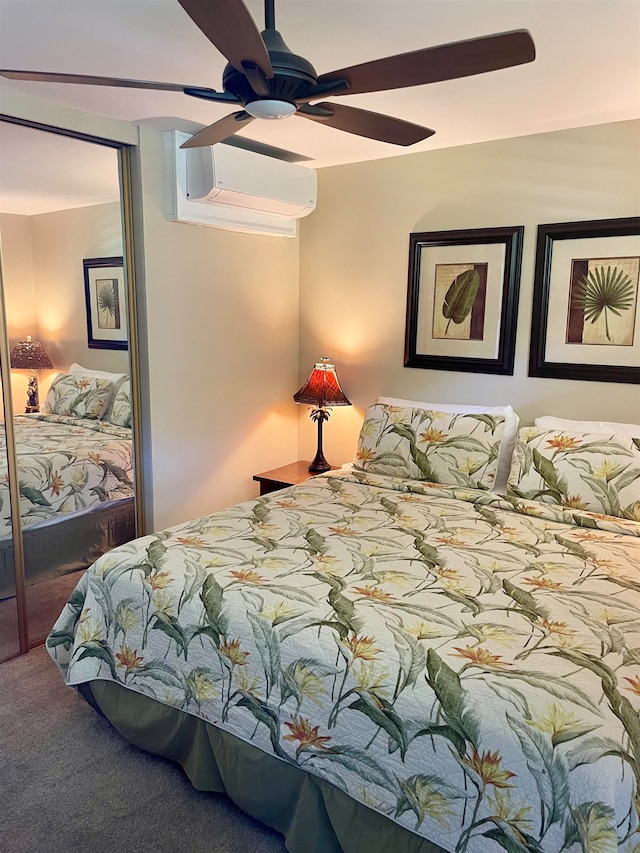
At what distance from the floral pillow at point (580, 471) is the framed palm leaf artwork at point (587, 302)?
1.40ft

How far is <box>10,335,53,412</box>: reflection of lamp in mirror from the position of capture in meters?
2.60

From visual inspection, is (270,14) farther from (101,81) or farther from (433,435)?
(433,435)

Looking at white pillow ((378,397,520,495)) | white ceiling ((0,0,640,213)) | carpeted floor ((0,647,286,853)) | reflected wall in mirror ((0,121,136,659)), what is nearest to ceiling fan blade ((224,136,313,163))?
white ceiling ((0,0,640,213))

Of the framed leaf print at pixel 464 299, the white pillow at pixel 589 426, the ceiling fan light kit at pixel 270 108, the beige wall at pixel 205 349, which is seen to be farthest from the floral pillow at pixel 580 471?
the ceiling fan light kit at pixel 270 108

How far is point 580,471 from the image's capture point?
264 centimetres

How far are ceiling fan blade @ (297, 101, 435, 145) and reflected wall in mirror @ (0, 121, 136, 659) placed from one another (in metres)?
1.39

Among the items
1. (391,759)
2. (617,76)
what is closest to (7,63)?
(617,76)

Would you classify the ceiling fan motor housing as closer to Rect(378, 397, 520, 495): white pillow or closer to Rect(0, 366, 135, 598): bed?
Rect(0, 366, 135, 598): bed

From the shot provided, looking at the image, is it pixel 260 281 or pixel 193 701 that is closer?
pixel 193 701

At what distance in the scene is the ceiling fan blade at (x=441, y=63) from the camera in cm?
132

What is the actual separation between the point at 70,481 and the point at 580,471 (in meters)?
2.27

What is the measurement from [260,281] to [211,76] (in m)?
1.52

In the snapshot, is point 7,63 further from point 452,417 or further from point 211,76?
point 452,417

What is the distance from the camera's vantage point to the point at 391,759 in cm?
152
